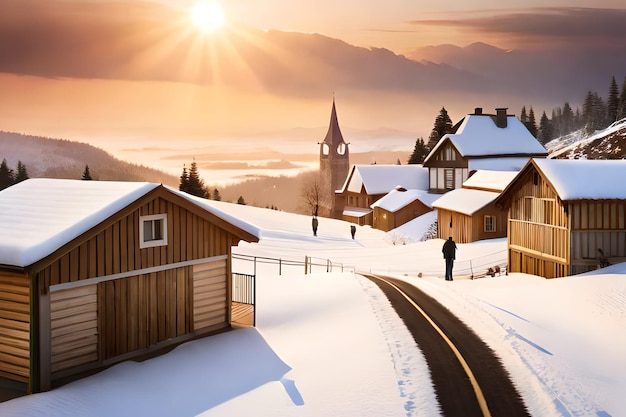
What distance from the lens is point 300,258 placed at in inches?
1849

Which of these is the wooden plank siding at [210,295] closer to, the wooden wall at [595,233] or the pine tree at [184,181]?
the wooden wall at [595,233]

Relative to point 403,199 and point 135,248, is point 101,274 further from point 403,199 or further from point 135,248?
point 403,199

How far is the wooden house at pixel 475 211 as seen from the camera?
50.8m

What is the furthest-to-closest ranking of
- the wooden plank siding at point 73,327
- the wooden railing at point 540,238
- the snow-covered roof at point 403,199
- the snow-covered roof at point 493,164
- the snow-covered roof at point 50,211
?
the snow-covered roof at point 493,164 < the snow-covered roof at point 403,199 < the wooden railing at point 540,238 < the wooden plank siding at point 73,327 < the snow-covered roof at point 50,211

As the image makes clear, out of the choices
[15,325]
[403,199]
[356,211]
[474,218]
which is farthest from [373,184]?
[15,325]

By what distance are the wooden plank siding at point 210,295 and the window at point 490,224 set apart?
34.4 m

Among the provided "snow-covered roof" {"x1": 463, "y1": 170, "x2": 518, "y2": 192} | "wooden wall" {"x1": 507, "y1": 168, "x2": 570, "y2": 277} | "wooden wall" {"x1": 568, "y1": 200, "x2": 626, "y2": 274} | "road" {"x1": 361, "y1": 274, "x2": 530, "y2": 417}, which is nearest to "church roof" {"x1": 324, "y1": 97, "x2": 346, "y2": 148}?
"snow-covered roof" {"x1": 463, "y1": 170, "x2": 518, "y2": 192}

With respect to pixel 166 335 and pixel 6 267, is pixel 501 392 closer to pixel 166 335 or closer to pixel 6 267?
pixel 166 335

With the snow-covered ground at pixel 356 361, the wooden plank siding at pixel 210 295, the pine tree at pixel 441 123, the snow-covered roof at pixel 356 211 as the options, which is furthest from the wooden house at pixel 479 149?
the wooden plank siding at pixel 210 295

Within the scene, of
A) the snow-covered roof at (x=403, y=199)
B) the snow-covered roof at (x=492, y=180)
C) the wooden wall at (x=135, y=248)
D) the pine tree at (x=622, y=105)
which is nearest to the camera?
the wooden wall at (x=135, y=248)

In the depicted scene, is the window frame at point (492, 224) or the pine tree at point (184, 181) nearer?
the window frame at point (492, 224)

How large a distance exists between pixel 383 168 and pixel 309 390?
2963 inches

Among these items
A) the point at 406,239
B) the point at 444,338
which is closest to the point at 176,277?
the point at 444,338

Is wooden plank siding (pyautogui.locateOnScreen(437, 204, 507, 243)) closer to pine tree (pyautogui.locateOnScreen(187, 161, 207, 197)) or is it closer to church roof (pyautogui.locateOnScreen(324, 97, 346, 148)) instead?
pine tree (pyautogui.locateOnScreen(187, 161, 207, 197))
